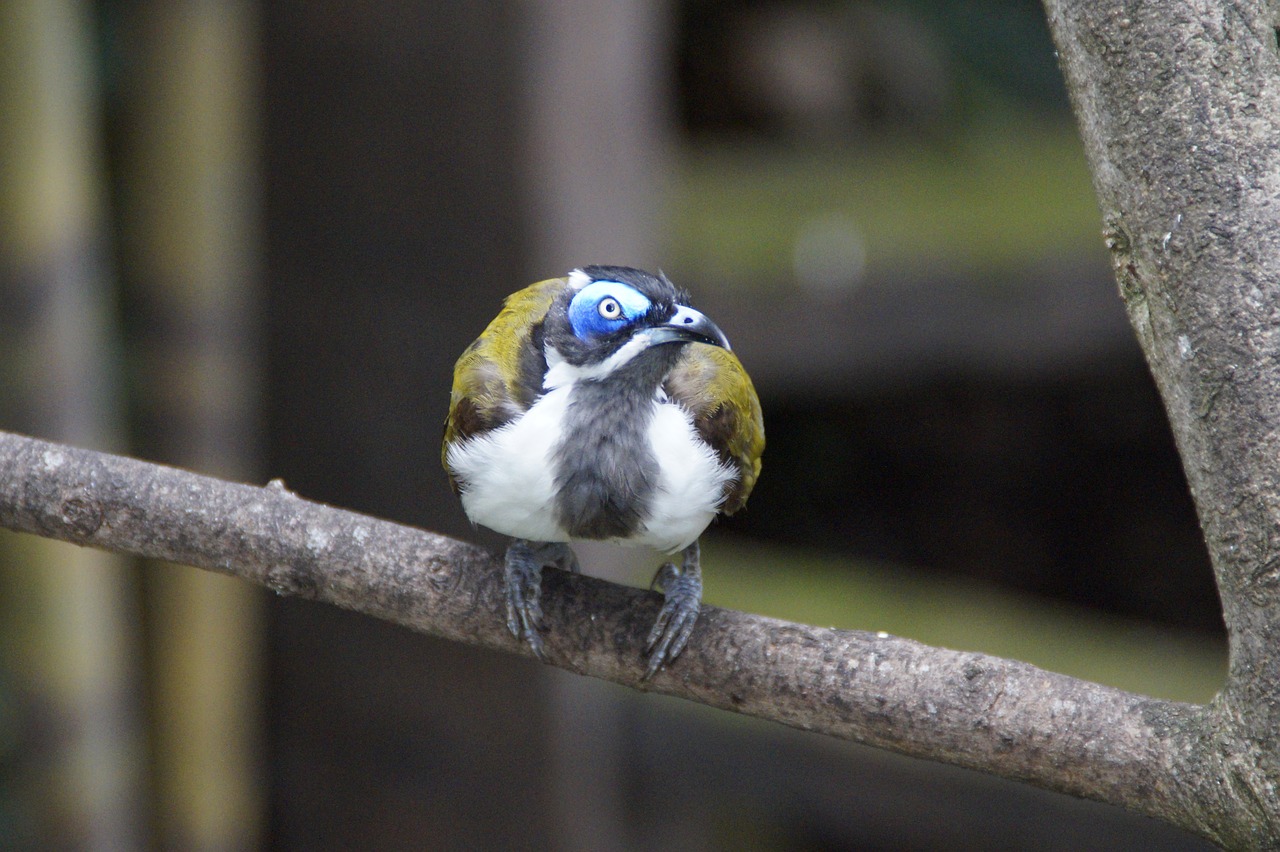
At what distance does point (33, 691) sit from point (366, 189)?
1.61 meters

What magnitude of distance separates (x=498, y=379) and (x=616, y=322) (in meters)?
0.25

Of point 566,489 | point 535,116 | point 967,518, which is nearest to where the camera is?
point 566,489

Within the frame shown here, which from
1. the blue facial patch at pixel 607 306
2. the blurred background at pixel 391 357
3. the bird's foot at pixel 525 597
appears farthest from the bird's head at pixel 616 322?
the blurred background at pixel 391 357

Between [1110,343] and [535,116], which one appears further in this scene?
[1110,343]

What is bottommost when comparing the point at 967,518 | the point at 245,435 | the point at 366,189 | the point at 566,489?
the point at 967,518

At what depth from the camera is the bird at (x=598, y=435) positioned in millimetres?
1930

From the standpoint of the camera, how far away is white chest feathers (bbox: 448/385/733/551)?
1.96 metres

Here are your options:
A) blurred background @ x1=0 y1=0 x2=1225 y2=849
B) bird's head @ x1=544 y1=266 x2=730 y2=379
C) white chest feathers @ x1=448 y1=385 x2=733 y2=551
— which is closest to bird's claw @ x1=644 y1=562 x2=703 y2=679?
white chest feathers @ x1=448 y1=385 x2=733 y2=551

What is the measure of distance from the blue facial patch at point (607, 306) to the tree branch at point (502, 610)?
0.42m

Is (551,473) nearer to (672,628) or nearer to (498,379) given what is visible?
(498,379)

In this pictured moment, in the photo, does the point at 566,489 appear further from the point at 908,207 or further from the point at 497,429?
the point at 908,207

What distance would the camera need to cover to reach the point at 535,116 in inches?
128

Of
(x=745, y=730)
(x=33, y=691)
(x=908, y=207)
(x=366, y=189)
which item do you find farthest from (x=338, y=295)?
(x=908, y=207)

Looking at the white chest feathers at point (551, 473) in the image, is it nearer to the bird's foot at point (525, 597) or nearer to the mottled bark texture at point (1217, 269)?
the bird's foot at point (525, 597)
